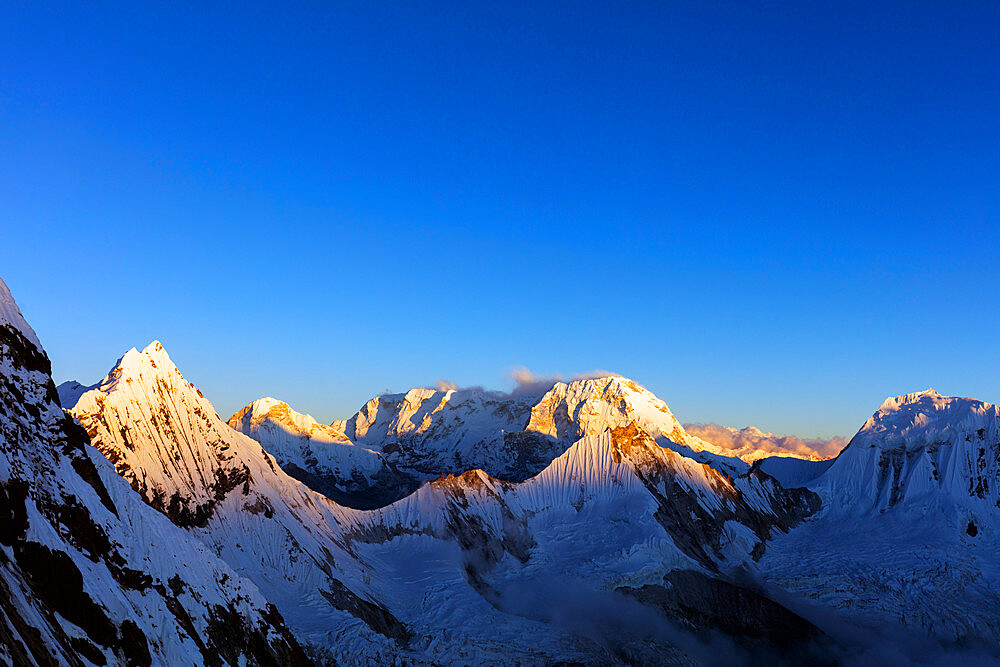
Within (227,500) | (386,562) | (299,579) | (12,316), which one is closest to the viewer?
(12,316)

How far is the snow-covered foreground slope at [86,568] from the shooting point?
48031mm

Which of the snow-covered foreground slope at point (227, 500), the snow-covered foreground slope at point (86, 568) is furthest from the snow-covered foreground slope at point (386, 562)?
the snow-covered foreground slope at point (86, 568)

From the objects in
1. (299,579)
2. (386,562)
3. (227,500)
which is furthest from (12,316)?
(386,562)

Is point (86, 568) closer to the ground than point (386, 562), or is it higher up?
higher up

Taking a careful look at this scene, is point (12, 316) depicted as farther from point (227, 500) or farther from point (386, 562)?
point (386, 562)

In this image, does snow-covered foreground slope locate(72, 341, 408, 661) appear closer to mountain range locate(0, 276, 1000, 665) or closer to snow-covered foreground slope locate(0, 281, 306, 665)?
mountain range locate(0, 276, 1000, 665)

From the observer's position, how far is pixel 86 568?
57.6 metres

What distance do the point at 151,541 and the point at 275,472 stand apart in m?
88.6

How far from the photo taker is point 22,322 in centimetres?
7138

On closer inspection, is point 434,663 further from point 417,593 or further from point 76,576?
point 76,576

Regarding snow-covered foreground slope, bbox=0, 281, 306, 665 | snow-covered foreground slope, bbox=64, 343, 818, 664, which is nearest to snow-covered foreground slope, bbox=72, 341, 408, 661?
snow-covered foreground slope, bbox=64, 343, 818, 664

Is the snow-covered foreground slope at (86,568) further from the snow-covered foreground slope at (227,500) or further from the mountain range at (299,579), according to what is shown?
the snow-covered foreground slope at (227,500)

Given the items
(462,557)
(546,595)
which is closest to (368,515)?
(462,557)

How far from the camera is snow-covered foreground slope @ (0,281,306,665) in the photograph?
158 feet
